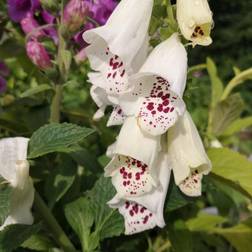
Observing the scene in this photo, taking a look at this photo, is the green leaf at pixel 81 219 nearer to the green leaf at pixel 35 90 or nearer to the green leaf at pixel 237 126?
the green leaf at pixel 35 90

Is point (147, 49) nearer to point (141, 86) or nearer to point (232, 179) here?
point (141, 86)

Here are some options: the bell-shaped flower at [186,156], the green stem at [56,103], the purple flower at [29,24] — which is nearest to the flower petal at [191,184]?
the bell-shaped flower at [186,156]

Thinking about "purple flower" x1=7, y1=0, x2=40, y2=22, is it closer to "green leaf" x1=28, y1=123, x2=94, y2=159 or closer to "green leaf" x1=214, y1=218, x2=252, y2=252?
"green leaf" x1=28, y1=123, x2=94, y2=159

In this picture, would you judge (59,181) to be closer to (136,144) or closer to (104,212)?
(104,212)

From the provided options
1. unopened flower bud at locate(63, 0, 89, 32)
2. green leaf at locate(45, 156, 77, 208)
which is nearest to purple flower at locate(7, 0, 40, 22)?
unopened flower bud at locate(63, 0, 89, 32)

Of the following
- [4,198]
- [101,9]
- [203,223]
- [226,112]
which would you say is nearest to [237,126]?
[226,112]

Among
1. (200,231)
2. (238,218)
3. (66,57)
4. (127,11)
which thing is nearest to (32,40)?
(66,57)
